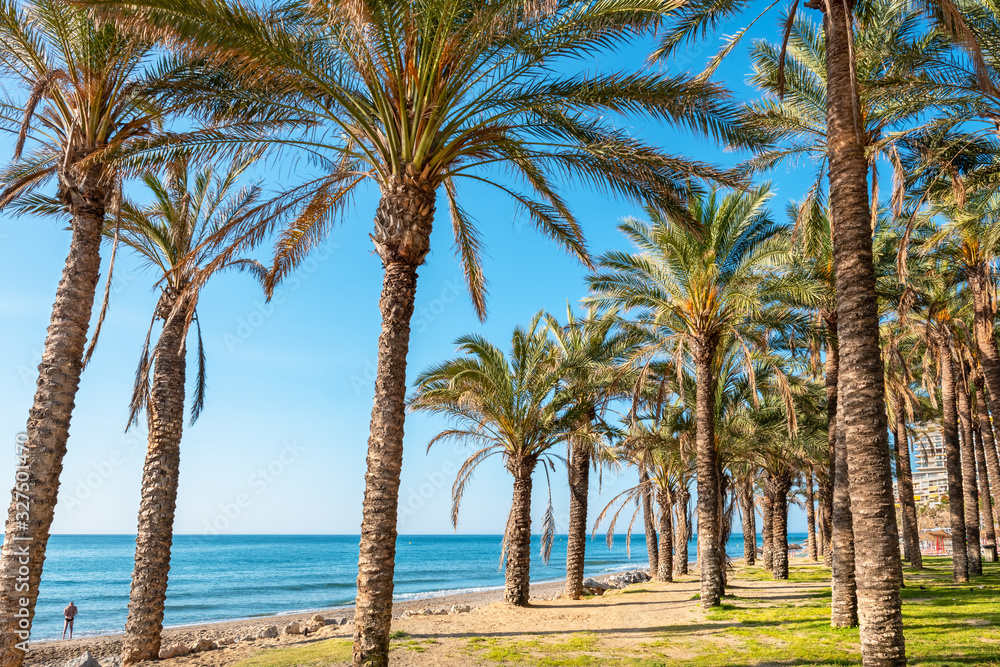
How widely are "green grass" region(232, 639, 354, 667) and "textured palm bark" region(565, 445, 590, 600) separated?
9.70 m

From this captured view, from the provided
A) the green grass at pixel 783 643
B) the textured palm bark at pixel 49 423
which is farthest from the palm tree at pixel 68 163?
the green grass at pixel 783 643

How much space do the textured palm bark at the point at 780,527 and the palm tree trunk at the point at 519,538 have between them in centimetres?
1224

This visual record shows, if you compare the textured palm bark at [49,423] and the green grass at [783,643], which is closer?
the textured palm bark at [49,423]

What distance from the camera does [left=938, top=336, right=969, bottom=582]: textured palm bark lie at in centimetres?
1839

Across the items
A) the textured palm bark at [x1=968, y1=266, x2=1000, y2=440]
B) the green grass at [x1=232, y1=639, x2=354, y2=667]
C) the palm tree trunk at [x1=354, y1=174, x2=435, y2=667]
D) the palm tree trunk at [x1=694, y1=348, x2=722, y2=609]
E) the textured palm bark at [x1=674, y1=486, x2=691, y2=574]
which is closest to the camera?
the palm tree trunk at [x1=354, y1=174, x2=435, y2=667]

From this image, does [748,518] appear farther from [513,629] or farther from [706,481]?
[513,629]

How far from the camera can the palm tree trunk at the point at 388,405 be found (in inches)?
297

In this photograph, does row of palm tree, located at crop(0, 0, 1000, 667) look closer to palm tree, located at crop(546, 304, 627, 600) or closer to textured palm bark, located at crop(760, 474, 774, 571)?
palm tree, located at crop(546, 304, 627, 600)

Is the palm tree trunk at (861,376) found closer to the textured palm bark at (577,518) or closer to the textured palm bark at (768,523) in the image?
the textured palm bark at (577,518)

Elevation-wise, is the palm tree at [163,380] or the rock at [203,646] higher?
the palm tree at [163,380]

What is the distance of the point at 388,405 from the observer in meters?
8.08

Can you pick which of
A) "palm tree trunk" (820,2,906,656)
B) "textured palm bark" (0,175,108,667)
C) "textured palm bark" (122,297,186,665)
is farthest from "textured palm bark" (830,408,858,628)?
"textured palm bark" (0,175,108,667)

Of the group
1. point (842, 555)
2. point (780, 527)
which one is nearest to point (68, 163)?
point (842, 555)

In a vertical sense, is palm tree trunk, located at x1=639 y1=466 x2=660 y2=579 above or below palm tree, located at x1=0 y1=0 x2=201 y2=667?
below
